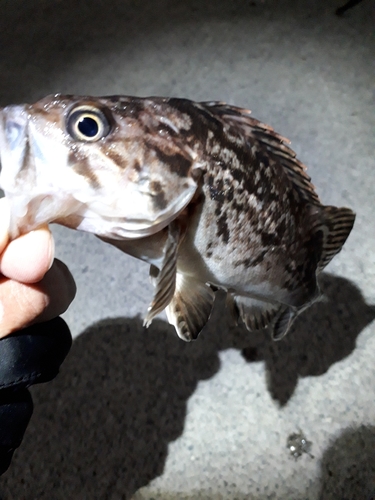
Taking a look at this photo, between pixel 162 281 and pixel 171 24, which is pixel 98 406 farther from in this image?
pixel 171 24

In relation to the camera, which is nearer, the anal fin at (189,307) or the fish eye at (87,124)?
the fish eye at (87,124)

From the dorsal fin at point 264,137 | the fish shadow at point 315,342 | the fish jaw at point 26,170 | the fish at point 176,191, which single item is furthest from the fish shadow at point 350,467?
Result: the fish jaw at point 26,170

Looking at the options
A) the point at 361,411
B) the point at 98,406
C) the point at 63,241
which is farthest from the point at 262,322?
the point at 63,241

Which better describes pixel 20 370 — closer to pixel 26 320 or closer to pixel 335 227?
pixel 26 320

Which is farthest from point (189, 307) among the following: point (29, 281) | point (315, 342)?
point (315, 342)

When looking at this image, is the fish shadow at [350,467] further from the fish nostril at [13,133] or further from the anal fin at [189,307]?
the fish nostril at [13,133]

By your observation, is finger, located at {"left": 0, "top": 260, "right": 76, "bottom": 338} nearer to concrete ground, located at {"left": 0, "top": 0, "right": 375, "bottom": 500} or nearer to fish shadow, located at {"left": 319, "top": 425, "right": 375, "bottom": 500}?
concrete ground, located at {"left": 0, "top": 0, "right": 375, "bottom": 500}
